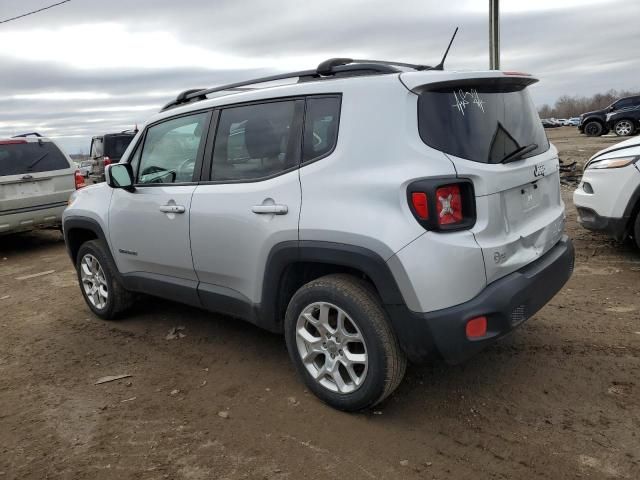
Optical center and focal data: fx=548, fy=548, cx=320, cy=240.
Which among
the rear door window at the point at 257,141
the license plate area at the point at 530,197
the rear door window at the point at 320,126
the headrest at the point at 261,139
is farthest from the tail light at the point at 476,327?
the headrest at the point at 261,139

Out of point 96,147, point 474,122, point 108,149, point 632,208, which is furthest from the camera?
point 96,147

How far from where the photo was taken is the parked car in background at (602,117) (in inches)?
885

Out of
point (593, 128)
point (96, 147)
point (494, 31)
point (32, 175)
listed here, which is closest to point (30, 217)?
point (32, 175)

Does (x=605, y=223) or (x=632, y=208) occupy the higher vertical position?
(x=632, y=208)

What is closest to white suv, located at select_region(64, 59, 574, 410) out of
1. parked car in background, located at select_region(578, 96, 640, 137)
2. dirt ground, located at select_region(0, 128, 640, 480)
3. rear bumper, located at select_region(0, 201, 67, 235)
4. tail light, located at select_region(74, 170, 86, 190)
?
dirt ground, located at select_region(0, 128, 640, 480)

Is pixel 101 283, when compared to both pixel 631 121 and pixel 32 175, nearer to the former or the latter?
pixel 32 175

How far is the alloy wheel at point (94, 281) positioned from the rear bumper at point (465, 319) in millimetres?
3119

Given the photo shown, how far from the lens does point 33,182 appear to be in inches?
326

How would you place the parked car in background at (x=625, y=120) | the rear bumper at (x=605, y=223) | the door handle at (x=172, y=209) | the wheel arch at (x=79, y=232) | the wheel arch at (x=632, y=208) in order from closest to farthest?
the door handle at (x=172, y=209)
the wheel arch at (x=79, y=232)
the wheel arch at (x=632, y=208)
the rear bumper at (x=605, y=223)
the parked car in background at (x=625, y=120)

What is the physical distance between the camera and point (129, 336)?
4.62 m

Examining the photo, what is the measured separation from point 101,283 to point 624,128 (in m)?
23.4

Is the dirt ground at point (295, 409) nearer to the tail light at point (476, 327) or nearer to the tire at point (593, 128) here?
the tail light at point (476, 327)

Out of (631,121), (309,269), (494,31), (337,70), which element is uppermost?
(494,31)

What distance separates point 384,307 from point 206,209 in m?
1.42
